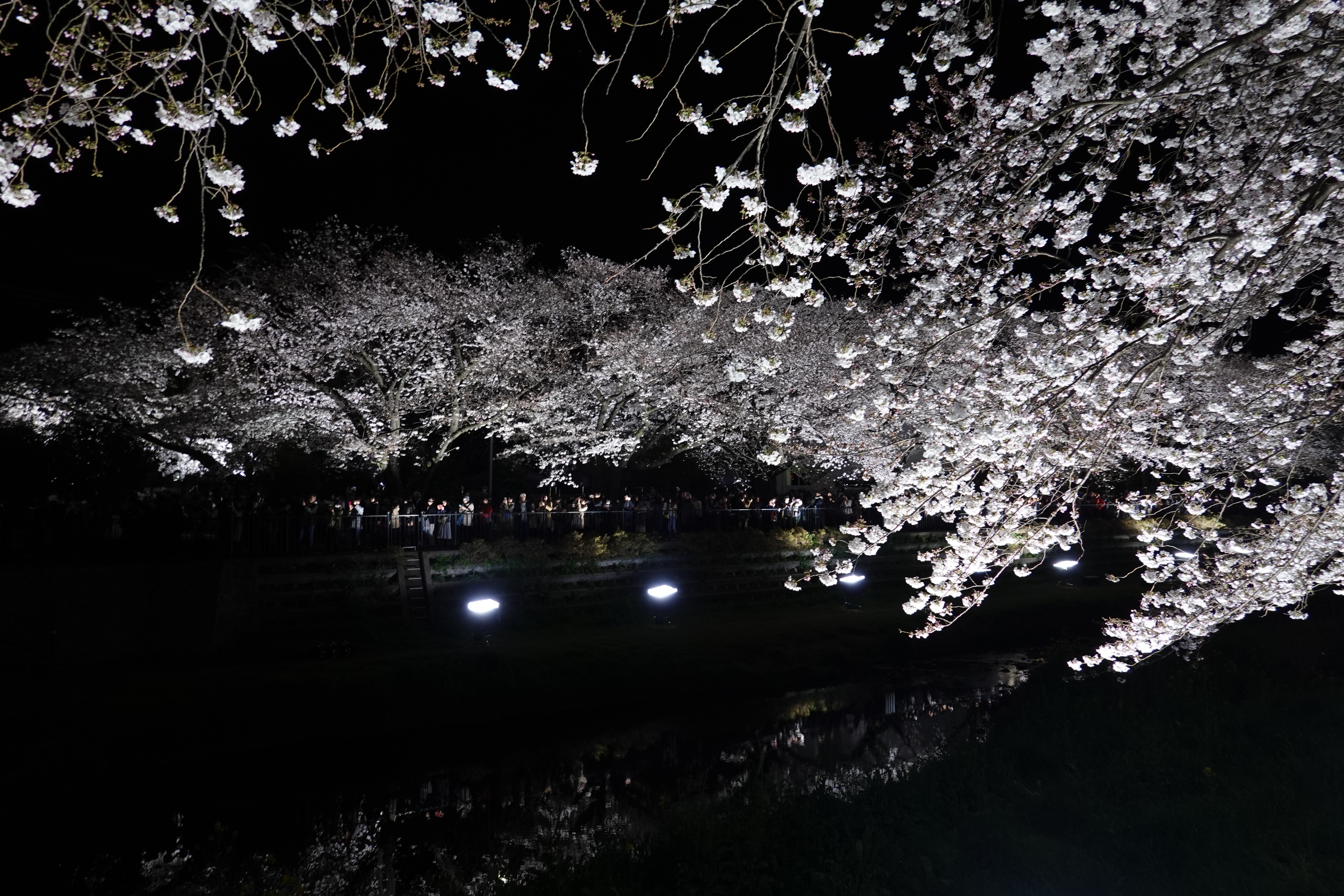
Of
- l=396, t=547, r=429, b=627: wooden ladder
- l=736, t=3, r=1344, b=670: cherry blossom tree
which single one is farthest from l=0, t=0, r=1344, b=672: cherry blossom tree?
l=396, t=547, r=429, b=627: wooden ladder

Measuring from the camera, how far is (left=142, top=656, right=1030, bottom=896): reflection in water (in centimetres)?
824

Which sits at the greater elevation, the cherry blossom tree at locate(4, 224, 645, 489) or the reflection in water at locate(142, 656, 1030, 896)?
the cherry blossom tree at locate(4, 224, 645, 489)

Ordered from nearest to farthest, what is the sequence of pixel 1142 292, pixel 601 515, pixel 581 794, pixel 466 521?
pixel 1142 292 → pixel 581 794 → pixel 466 521 → pixel 601 515

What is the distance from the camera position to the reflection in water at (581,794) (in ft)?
27.0

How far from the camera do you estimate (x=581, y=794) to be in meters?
10.5

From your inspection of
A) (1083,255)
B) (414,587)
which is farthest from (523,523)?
(1083,255)

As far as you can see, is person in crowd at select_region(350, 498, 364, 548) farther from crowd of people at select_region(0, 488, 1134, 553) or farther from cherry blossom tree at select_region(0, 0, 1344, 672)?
cherry blossom tree at select_region(0, 0, 1344, 672)

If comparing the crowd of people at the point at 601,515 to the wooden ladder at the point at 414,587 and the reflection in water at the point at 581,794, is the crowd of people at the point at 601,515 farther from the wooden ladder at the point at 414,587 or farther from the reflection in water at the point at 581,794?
the reflection in water at the point at 581,794

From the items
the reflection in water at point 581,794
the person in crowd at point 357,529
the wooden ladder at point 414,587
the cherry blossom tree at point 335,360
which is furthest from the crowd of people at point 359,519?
the reflection in water at point 581,794

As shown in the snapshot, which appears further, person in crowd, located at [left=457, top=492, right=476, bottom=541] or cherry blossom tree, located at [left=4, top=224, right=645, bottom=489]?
person in crowd, located at [left=457, top=492, right=476, bottom=541]

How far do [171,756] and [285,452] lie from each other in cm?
1124

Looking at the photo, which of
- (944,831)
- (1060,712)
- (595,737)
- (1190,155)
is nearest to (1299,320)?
(1190,155)

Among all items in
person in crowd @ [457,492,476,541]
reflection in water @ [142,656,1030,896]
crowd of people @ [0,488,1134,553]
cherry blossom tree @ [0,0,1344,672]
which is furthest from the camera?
person in crowd @ [457,492,476,541]

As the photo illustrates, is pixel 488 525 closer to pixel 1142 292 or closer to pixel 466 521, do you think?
pixel 466 521
